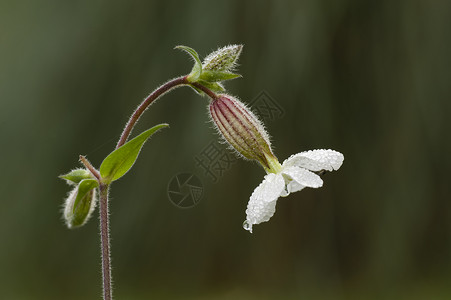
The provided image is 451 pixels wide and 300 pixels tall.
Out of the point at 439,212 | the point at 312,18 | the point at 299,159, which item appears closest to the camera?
the point at 299,159

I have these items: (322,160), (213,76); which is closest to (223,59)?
(213,76)

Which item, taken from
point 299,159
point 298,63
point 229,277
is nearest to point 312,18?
point 298,63

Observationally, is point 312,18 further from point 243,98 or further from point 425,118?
point 425,118

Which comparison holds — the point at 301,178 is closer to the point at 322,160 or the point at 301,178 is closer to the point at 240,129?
the point at 322,160

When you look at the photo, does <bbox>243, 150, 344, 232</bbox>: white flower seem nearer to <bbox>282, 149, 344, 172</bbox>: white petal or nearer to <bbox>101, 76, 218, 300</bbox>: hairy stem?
<bbox>282, 149, 344, 172</bbox>: white petal

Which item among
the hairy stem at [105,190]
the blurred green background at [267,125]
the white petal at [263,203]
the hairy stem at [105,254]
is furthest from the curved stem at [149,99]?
the blurred green background at [267,125]

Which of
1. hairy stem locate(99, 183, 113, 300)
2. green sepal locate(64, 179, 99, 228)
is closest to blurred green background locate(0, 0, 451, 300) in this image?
green sepal locate(64, 179, 99, 228)
